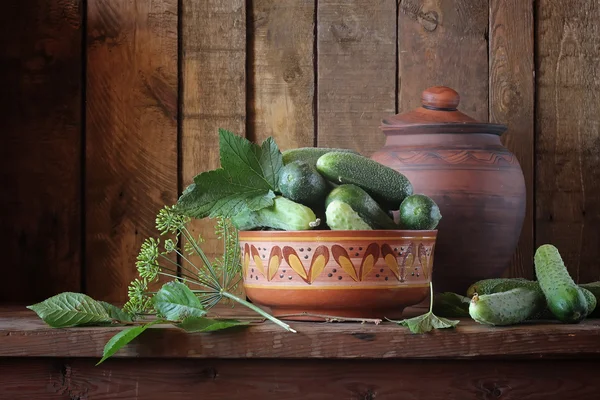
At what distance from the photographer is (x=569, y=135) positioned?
1.65 metres

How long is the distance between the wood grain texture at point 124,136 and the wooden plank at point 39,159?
0.03 meters

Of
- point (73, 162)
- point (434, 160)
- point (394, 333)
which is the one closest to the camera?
point (394, 333)

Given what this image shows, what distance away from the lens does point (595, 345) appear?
39.8 inches

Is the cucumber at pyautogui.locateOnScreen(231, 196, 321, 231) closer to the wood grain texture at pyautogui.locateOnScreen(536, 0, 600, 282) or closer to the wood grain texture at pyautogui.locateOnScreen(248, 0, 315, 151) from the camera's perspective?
the wood grain texture at pyautogui.locateOnScreen(248, 0, 315, 151)

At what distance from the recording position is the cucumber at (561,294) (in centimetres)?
109

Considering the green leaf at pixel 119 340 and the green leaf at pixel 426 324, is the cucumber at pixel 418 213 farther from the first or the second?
the green leaf at pixel 119 340

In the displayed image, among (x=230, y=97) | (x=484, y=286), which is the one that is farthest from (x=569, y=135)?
(x=230, y=97)

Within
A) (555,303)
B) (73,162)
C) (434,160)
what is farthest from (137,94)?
(555,303)

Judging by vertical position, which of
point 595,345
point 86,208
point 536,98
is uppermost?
point 536,98

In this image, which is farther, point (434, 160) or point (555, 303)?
point (434, 160)

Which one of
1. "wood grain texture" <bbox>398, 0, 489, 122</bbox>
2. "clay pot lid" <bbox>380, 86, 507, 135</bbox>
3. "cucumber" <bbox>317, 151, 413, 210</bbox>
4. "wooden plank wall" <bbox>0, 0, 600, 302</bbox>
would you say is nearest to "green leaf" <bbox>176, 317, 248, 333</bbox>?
"cucumber" <bbox>317, 151, 413, 210</bbox>

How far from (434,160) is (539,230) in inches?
16.7

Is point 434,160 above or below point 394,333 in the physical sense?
above

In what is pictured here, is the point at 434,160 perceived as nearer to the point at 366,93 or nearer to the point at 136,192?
the point at 366,93
